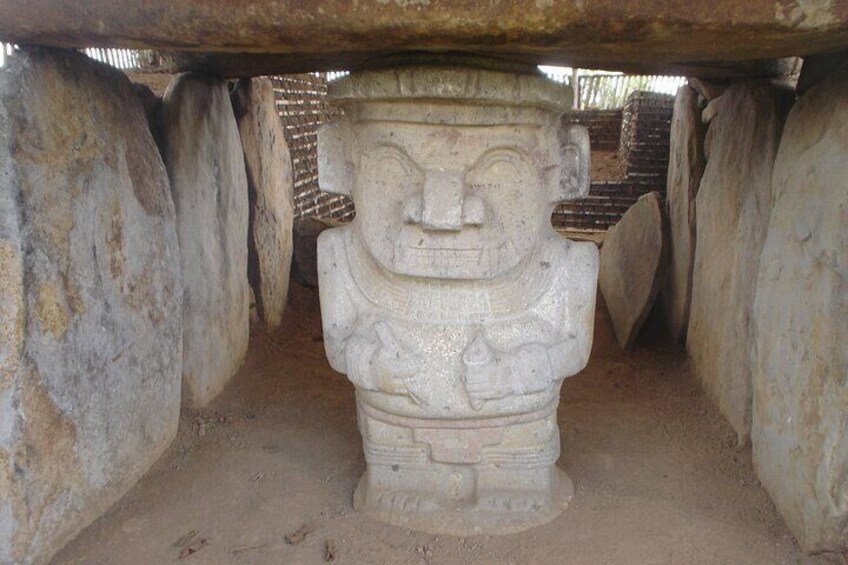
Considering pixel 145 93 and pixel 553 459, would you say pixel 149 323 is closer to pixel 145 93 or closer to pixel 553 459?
pixel 145 93

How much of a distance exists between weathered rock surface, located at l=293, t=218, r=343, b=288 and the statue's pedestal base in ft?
6.86

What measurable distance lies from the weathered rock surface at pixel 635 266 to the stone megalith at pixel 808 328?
1171 mm

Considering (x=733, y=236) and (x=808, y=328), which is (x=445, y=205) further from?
(x=733, y=236)

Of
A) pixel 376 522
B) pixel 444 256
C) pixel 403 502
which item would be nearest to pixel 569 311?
pixel 444 256

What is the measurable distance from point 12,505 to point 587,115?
742 centimetres

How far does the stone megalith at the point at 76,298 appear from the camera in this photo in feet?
6.66

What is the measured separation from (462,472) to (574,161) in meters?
1.10

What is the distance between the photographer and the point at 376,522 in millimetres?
2465

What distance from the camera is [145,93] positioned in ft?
9.55

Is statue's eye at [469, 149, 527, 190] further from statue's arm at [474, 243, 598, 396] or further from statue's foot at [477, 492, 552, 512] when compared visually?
statue's foot at [477, 492, 552, 512]

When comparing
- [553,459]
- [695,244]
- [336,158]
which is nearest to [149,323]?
[336,158]

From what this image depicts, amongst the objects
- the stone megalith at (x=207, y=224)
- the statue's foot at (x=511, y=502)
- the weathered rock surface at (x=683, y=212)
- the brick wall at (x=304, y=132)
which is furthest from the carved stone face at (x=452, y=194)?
the brick wall at (x=304, y=132)

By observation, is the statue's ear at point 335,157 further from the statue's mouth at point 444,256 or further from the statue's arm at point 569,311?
the statue's arm at point 569,311

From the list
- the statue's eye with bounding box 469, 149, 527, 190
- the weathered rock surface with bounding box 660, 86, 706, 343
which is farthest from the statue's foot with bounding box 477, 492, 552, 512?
the weathered rock surface with bounding box 660, 86, 706, 343
